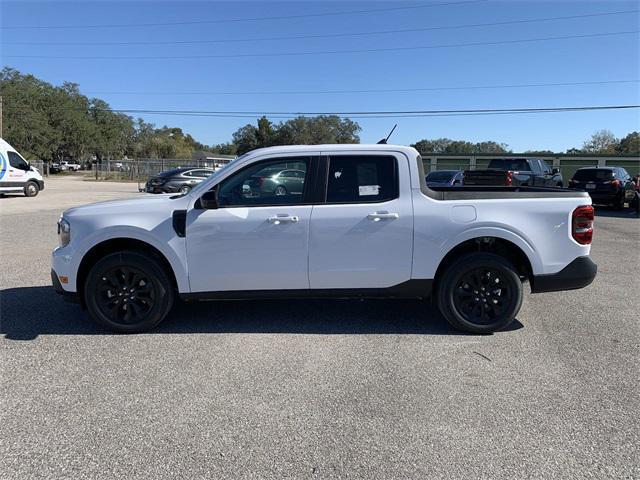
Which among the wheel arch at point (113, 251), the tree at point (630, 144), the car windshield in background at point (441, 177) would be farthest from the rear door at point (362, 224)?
the tree at point (630, 144)

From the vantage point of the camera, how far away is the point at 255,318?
530 centimetres

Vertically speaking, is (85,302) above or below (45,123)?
below

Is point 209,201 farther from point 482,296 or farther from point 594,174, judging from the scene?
point 594,174

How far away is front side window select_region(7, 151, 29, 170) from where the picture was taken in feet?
70.6

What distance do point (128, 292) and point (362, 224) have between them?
7.68ft

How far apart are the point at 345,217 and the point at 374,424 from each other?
6.56 ft

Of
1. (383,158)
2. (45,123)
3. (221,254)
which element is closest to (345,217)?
(383,158)

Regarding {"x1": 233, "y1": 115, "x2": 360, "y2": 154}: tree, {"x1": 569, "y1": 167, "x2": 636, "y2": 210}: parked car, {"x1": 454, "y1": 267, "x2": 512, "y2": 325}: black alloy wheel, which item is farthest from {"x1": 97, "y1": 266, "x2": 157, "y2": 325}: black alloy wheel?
{"x1": 233, "y1": 115, "x2": 360, "y2": 154}: tree

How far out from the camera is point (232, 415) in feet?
10.9

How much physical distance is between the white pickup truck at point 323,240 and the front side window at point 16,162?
798 inches

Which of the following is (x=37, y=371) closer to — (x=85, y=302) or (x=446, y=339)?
(x=85, y=302)

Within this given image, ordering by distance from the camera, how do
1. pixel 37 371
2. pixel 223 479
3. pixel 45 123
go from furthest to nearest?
pixel 45 123 < pixel 37 371 < pixel 223 479

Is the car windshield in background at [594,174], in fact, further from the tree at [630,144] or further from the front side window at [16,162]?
the tree at [630,144]

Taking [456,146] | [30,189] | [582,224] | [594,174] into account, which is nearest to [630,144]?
[456,146]
